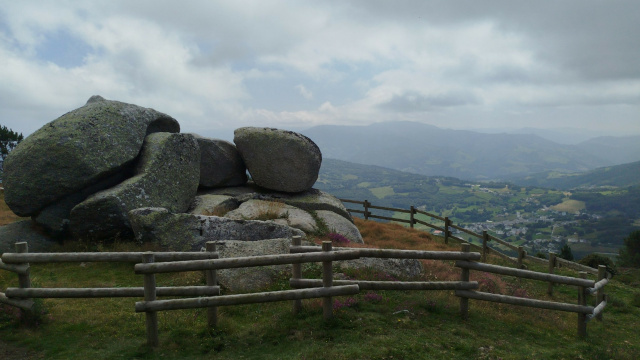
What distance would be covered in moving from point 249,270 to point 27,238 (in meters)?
10.2

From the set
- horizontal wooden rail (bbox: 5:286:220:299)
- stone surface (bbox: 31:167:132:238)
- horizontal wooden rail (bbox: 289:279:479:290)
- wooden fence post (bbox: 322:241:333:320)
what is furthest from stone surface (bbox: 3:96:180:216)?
wooden fence post (bbox: 322:241:333:320)

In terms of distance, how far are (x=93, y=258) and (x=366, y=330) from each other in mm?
5857

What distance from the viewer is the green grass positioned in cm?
695

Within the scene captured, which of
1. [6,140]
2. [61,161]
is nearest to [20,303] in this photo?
[61,161]

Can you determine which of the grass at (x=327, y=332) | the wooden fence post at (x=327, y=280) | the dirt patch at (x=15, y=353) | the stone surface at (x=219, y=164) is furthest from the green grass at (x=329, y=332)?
the stone surface at (x=219, y=164)

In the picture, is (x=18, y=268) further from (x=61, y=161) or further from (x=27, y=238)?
(x=27, y=238)

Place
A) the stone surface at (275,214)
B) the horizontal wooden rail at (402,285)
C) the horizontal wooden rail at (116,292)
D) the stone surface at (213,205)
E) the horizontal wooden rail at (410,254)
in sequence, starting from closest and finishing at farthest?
1. the horizontal wooden rail at (116,292)
2. the horizontal wooden rail at (410,254)
3. the horizontal wooden rail at (402,285)
4. the stone surface at (275,214)
5. the stone surface at (213,205)

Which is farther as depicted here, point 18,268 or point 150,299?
point 18,268

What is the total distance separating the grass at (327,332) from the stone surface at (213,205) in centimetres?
675

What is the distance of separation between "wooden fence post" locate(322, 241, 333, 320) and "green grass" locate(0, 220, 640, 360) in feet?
0.76

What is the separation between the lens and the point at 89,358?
267 inches

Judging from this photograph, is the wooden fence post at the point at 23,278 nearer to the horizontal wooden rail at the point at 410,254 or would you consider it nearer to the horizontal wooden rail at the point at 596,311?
the horizontal wooden rail at the point at 410,254

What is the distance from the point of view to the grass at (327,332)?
695 centimetres

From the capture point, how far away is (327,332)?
7398 mm
